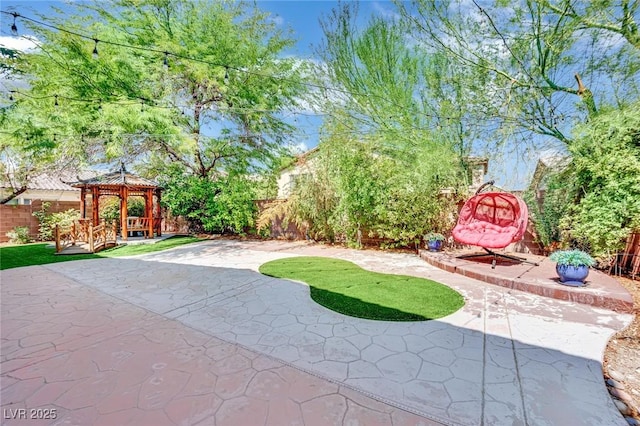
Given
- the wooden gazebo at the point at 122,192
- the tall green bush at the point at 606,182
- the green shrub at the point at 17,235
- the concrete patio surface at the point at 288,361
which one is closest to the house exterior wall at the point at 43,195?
the green shrub at the point at 17,235

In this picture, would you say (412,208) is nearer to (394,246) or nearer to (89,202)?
(394,246)

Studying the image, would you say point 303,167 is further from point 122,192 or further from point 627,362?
point 627,362

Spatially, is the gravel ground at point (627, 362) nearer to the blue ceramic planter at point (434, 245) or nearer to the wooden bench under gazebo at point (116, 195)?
the blue ceramic planter at point (434, 245)

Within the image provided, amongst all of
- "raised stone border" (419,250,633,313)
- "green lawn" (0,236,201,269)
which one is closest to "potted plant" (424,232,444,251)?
"raised stone border" (419,250,633,313)

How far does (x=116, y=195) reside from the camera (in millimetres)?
10305

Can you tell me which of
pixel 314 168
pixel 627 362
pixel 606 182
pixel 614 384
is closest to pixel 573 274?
pixel 627 362

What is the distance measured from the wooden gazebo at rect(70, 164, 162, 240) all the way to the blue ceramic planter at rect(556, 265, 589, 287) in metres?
11.7

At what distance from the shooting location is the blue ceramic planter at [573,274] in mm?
4094

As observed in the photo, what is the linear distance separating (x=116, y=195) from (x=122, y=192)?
611mm

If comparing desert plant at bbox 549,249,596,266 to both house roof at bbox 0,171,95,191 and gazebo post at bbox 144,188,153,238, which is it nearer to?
gazebo post at bbox 144,188,153,238

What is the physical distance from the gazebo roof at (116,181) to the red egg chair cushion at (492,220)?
10325 mm

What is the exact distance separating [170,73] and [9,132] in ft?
16.5

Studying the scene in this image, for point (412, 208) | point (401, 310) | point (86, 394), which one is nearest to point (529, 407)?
point (401, 310)

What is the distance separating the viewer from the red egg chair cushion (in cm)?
546
